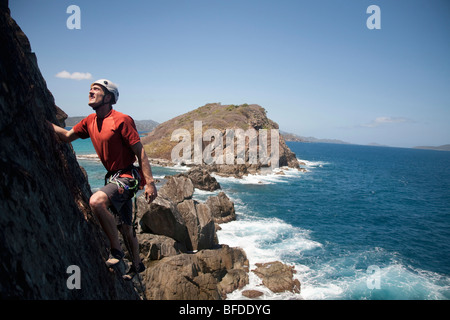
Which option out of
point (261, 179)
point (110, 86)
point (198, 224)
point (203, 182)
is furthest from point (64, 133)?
point (261, 179)

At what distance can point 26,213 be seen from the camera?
3.22 m

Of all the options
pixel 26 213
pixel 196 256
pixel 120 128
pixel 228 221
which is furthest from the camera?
pixel 228 221

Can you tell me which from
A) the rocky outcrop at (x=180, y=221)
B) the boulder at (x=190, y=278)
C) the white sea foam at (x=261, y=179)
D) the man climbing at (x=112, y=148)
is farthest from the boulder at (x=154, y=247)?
the white sea foam at (x=261, y=179)

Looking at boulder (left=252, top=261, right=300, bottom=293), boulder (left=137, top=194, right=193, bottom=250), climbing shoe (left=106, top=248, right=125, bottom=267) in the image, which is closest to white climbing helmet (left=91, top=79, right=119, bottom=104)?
climbing shoe (left=106, top=248, right=125, bottom=267)

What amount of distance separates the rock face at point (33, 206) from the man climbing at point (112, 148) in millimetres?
512

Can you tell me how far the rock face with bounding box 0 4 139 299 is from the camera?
2.92 metres

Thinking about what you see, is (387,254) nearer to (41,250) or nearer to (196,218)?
(196,218)

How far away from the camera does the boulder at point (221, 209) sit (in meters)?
29.5

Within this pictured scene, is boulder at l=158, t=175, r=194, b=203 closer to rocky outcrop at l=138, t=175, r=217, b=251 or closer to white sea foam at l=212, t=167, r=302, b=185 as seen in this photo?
rocky outcrop at l=138, t=175, r=217, b=251

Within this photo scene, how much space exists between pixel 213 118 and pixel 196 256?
8003 cm

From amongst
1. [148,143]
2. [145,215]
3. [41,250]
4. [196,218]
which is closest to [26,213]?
[41,250]

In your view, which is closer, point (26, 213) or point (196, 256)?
point (26, 213)

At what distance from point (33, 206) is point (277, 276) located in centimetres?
1816

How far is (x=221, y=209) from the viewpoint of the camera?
30.0 meters
